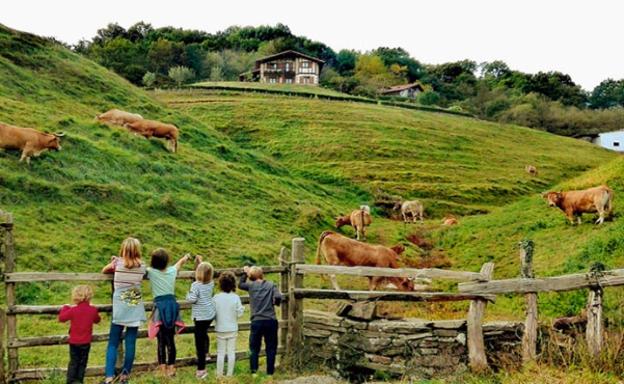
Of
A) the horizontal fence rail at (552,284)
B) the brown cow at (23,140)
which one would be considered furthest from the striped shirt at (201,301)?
the brown cow at (23,140)

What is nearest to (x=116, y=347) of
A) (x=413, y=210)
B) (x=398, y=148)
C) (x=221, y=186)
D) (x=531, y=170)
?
(x=221, y=186)

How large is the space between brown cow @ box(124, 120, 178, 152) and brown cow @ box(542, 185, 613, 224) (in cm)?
1485

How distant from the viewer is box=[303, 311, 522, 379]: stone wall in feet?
29.7

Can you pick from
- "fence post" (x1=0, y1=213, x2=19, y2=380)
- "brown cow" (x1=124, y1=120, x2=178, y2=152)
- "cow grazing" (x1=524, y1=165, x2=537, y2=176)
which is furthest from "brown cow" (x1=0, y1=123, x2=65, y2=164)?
"cow grazing" (x1=524, y1=165, x2=537, y2=176)

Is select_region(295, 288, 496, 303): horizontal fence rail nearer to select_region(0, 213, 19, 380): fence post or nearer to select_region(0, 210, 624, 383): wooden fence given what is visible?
select_region(0, 210, 624, 383): wooden fence

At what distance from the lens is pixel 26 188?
16.4m

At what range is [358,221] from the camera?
2494cm

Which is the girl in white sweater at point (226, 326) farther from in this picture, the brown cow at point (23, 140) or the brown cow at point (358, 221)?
the brown cow at point (358, 221)

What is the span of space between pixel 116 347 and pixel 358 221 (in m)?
17.4

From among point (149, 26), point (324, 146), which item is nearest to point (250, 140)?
point (324, 146)

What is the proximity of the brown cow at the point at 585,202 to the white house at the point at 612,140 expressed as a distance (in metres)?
54.1

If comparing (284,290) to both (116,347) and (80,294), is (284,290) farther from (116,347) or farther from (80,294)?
(80,294)

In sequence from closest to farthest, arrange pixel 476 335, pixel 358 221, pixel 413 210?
pixel 476 335
pixel 358 221
pixel 413 210

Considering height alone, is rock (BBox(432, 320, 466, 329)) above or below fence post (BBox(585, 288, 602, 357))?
below
